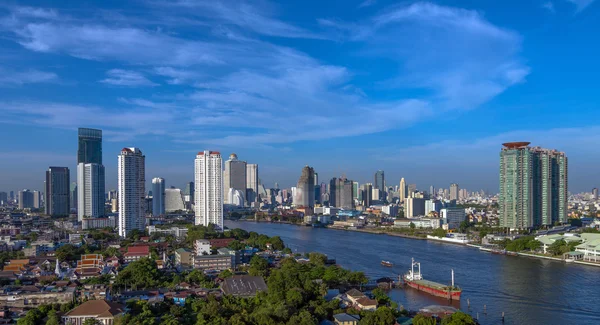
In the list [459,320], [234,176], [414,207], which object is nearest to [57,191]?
[234,176]

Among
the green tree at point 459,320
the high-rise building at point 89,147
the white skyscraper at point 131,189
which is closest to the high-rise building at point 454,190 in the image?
the high-rise building at point 89,147

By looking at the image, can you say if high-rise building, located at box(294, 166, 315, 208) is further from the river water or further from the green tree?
the green tree

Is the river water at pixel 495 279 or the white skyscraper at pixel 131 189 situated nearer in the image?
the river water at pixel 495 279

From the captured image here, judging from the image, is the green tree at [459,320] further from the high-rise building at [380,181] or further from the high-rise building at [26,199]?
the high-rise building at [380,181]

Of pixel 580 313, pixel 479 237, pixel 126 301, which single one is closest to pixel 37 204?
pixel 479 237

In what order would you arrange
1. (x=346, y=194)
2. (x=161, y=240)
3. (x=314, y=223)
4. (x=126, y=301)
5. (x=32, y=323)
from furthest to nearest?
(x=346, y=194), (x=314, y=223), (x=161, y=240), (x=126, y=301), (x=32, y=323)

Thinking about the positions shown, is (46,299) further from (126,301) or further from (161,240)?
(161,240)
